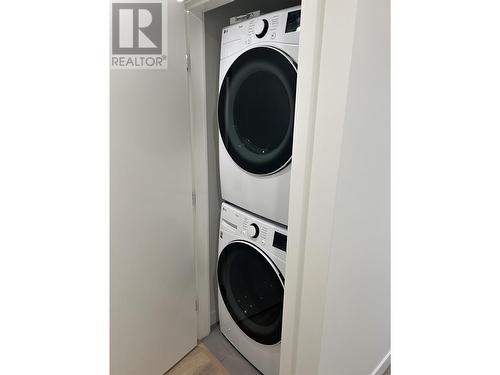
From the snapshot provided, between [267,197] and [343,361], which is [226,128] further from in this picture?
[343,361]

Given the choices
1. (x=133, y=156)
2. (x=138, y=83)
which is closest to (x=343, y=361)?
(x=133, y=156)

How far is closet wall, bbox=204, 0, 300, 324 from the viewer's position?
5.01ft

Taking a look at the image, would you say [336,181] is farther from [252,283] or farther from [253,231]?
[252,283]

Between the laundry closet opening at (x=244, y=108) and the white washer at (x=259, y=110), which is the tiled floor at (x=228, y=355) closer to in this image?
the laundry closet opening at (x=244, y=108)

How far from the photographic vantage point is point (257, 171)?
132 cm

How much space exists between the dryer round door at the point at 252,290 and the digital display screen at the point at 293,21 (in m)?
0.97

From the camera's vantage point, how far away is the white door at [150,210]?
117 cm

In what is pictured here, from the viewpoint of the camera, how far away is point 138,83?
1.16 metres

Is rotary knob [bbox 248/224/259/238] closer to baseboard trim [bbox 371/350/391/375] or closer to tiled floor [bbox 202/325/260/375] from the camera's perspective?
tiled floor [bbox 202/325/260/375]

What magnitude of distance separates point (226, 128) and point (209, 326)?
1.31 metres

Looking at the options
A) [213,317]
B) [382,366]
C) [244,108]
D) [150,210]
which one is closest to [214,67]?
[244,108]

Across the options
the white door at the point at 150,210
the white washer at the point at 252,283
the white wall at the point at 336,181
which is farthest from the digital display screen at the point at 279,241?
the white door at the point at 150,210

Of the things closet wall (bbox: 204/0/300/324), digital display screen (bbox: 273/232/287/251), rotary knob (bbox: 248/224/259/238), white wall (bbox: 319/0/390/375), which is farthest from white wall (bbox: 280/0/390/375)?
closet wall (bbox: 204/0/300/324)
